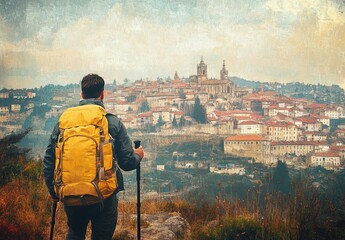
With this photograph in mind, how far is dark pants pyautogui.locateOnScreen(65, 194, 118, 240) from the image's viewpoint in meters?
1.77

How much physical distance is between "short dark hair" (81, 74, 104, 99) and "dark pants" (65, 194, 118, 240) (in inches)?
20.5

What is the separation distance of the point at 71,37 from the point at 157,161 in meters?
16.0

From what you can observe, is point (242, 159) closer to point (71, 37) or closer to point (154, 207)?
point (71, 37)

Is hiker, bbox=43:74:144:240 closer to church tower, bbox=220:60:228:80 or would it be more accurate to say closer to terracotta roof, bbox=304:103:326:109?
terracotta roof, bbox=304:103:326:109

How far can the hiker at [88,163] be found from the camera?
171cm

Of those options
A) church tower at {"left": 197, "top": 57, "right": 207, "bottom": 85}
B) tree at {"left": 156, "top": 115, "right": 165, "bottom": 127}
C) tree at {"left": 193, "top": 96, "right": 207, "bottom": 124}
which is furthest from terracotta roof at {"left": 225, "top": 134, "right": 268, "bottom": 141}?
church tower at {"left": 197, "top": 57, "right": 207, "bottom": 85}

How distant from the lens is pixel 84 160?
1.71 m

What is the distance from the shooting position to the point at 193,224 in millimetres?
3342

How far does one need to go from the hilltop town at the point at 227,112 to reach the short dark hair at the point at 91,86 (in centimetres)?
2276

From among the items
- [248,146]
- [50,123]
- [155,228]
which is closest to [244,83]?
[248,146]

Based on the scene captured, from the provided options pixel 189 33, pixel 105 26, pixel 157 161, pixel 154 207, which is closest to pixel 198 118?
pixel 157 161

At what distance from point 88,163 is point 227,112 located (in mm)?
51132

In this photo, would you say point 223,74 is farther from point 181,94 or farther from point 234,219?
point 234,219

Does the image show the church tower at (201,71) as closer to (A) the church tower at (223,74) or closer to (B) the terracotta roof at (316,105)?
(A) the church tower at (223,74)
